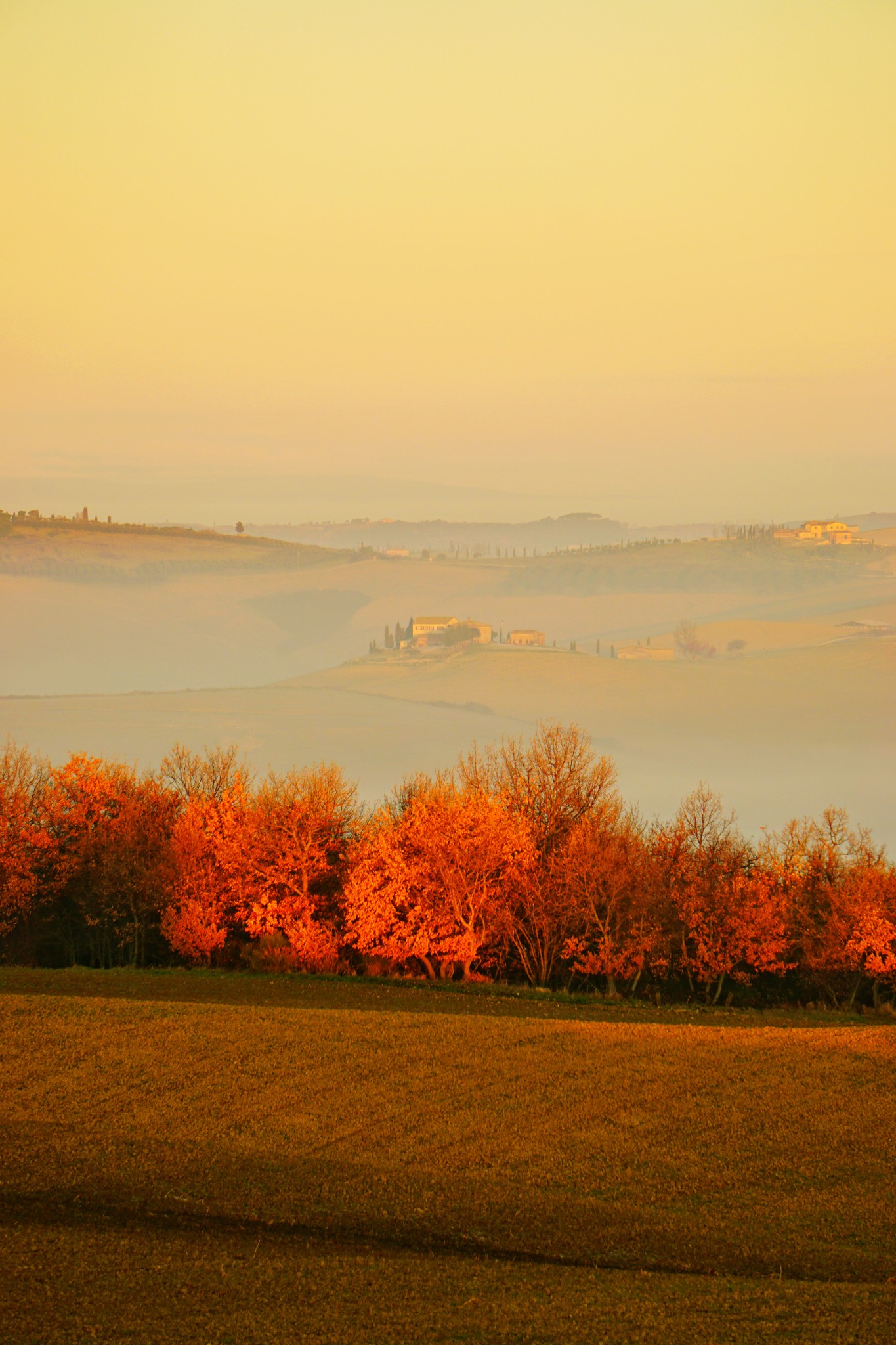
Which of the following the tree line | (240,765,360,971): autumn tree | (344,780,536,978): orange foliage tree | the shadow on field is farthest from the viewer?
the tree line

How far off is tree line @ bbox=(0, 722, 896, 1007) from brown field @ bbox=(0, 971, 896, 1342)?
16060 mm

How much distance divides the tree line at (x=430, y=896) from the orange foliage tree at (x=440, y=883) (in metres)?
0.09

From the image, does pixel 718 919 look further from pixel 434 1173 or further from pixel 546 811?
pixel 434 1173

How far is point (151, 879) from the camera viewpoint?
4784cm

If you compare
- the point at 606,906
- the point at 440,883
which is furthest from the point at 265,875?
the point at 606,906

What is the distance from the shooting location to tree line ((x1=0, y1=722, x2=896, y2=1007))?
44812 millimetres

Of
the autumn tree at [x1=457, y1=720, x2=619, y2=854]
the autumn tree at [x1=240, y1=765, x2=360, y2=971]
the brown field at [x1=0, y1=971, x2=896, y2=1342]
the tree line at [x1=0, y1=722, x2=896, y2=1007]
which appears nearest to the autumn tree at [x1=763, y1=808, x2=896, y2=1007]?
the tree line at [x1=0, y1=722, x2=896, y2=1007]

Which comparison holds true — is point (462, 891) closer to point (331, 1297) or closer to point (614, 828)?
point (614, 828)

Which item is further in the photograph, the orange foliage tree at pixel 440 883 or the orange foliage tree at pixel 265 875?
the orange foliage tree at pixel 265 875

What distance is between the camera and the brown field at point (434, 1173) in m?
13.1

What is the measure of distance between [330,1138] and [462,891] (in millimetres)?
25613

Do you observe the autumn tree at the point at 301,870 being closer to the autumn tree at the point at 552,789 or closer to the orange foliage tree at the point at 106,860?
the orange foliage tree at the point at 106,860

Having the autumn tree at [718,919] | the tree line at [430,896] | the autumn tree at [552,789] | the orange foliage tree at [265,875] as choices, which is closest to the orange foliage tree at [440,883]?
the tree line at [430,896]

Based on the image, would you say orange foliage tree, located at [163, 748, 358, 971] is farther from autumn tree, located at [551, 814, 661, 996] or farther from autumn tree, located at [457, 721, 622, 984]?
autumn tree, located at [551, 814, 661, 996]
